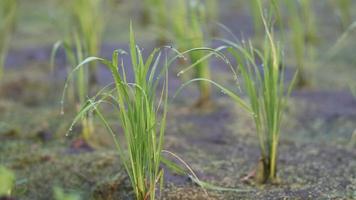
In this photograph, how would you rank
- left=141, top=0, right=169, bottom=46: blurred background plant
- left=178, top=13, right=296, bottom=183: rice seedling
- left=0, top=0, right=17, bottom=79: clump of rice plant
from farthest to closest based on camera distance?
left=141, top=0, right=169, bottom=46: blurred background plant → left=0, top=0, right=17, bottom=79: clump of rice plant → left=178, top=13, right=296, bottom=183: rice seedling

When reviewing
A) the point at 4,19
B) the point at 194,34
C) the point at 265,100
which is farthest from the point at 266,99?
the point at 4,19

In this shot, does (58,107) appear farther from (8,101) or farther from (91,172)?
(91,172)

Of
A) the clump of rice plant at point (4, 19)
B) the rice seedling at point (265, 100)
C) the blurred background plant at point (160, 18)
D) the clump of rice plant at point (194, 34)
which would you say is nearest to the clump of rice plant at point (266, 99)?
the rice seedling at point (265, 100)

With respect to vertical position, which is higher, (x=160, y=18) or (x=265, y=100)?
(x=160, y=18)

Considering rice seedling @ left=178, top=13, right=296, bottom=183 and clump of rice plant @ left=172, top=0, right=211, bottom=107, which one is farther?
clump of rice plant @ left=172, top=0, right=211, bottom=107

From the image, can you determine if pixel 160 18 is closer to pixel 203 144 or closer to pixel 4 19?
pixel 4 19

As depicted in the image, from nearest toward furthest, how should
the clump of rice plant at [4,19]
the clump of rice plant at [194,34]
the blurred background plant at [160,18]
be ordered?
the clump of rice plant at [194,34] < the clump of rice plant at [4,19] < the blurred background plant at [160,18]

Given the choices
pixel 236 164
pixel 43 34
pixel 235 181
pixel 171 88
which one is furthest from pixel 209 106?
pixel 43 34

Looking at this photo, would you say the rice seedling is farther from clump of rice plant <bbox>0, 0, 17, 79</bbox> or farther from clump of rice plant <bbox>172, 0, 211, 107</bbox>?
clump of rice plant <bbox>0, 0, 17, 79</bbox>

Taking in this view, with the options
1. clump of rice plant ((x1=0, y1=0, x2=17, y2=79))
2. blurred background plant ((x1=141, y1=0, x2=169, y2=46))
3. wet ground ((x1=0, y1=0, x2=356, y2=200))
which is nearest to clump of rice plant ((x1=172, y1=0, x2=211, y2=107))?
wet ground ((x1=0, y1=0, x2=356, y2=200))

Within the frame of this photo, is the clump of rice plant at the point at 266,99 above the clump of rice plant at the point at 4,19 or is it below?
below

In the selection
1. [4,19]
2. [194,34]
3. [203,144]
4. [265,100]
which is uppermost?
[4,19]

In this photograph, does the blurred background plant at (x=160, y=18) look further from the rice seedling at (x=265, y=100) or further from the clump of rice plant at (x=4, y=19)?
the rice seedling at (x=265, y=100)
